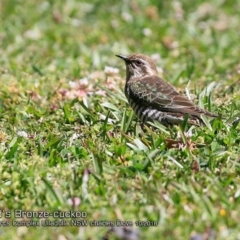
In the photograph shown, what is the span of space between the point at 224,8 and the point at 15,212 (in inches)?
343

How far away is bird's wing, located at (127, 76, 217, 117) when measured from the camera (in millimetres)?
8172

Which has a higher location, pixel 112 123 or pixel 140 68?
pixel 140 68

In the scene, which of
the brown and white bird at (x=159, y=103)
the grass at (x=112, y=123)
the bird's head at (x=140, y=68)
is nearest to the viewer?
the grass at (x=112, y=123)

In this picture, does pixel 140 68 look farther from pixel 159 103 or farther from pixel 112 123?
pixel 112 123

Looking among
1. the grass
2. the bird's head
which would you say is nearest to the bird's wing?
the grass

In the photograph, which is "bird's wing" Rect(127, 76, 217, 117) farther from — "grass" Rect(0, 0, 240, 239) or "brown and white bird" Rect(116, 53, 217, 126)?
"grass" Rect(0, 0, 240, 239)

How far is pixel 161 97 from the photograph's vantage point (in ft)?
27.8

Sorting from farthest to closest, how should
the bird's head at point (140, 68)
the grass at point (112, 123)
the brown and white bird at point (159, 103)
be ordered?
the bird's head at point (140, 68) < the brown and white bird at point (159, 103) < the grass at point (112, 123)

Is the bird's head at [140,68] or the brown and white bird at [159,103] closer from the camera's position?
the brown and white bird at [159,103]

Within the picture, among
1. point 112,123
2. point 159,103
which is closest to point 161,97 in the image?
point 159,103

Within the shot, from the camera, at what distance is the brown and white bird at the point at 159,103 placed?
8.13 m

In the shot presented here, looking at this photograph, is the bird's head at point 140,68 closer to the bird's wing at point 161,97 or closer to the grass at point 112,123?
the grass at point 112,123

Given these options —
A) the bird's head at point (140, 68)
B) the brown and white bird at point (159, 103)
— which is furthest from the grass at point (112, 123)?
the bird's head at point (140, 68)

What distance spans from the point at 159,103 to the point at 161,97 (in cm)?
9
